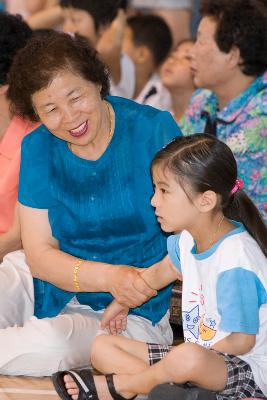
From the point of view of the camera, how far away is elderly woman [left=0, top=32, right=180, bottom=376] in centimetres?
276

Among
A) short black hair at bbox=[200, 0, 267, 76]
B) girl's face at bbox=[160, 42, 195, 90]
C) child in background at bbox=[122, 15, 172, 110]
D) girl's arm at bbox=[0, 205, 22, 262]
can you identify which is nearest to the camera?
girl's arm at bbox=[0, 205, 22, 262]

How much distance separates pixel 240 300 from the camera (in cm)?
239

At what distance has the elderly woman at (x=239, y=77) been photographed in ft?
12.0

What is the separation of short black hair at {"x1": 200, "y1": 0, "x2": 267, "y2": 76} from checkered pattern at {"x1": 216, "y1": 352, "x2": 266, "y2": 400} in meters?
1.70

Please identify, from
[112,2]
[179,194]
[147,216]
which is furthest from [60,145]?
[112,2]

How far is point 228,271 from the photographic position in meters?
2.42

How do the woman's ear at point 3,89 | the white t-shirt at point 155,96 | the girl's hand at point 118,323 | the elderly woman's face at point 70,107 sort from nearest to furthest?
the elderly woman's face at point 70,107 → the girl's hand at point 118,323 → the woman's ear at point 3,89 → the white t-shirt at point 155,96

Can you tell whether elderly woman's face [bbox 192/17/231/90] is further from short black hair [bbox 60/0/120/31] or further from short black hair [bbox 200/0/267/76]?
short black hair [bbox 60/0/120/31]

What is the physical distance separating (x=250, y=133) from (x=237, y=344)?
1.41 metres

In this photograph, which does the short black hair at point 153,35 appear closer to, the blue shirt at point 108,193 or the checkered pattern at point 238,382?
the blue shirt at point 108,193

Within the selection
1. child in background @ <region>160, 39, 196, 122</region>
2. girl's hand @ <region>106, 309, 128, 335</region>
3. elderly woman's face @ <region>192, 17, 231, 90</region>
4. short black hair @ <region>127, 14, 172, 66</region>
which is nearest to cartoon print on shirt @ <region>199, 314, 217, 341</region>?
girl's hand @ <region>106, 309, 128, 335</region>

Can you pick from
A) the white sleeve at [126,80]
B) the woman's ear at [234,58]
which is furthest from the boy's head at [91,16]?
the woman's ear at [234,58]

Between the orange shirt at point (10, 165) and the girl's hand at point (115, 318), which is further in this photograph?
the orange shirt at point (10, 165)

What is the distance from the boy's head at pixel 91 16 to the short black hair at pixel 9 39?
1.91m
